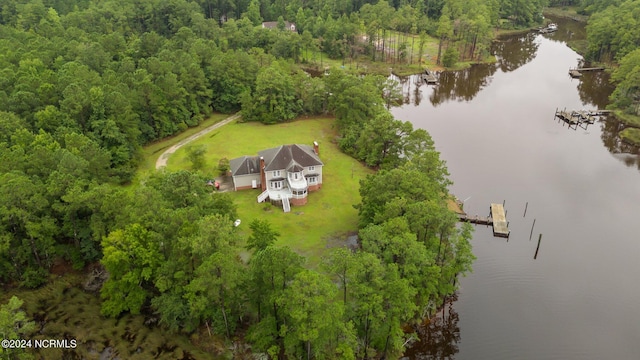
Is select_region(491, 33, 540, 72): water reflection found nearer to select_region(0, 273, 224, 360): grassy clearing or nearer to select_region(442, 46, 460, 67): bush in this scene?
select_region(442, 46, 460, 67): bush

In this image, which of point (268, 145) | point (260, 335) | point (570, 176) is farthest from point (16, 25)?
point (570, 176)

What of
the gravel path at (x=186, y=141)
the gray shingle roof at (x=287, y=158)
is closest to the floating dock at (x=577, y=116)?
the gray shingle roof at (x=287, y=158)

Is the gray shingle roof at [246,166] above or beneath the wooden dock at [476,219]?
above

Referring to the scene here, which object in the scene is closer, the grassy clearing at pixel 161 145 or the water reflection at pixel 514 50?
the grassy clearing at pixel 161 145

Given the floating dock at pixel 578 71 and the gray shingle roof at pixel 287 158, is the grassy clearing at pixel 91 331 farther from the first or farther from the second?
the floating dock at pixel 578 71

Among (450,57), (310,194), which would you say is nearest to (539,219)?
(310,194)

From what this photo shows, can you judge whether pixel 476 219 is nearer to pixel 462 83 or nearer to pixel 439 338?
pixel 439 338

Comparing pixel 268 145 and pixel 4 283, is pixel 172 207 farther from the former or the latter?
pixel 268 145
